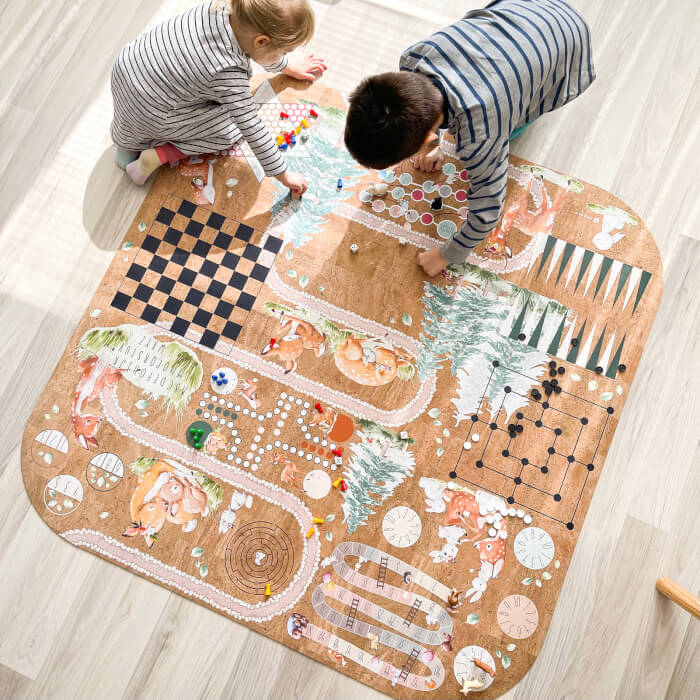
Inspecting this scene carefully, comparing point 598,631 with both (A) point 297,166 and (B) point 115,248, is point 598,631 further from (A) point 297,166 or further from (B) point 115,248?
(B) point 115,248

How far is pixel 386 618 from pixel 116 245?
120cm

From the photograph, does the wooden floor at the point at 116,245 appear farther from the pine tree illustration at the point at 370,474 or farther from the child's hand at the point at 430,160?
the pine tree illustration at the point at 370,474

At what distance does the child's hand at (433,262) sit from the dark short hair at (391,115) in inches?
18.4

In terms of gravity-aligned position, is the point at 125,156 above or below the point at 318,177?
below

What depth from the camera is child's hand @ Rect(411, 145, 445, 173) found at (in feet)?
5.20

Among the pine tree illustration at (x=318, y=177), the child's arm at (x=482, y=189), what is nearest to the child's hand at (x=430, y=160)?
the pine tree illustration at (x=318, y=177)

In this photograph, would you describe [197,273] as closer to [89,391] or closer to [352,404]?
[89,391]

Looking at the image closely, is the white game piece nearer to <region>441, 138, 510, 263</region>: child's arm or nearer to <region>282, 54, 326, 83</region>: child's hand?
<region>441, 138, 510, 263</region>: child's arm

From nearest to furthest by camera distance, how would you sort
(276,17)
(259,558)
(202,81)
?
(276,17) < (202,81) < (259,558)

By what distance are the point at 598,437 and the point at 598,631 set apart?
0.48 metres

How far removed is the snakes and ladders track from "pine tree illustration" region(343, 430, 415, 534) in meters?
0.10

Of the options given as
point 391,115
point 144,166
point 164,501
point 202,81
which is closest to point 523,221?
point 391,115

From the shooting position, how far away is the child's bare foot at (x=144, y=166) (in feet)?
5.11

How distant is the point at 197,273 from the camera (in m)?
1.56
